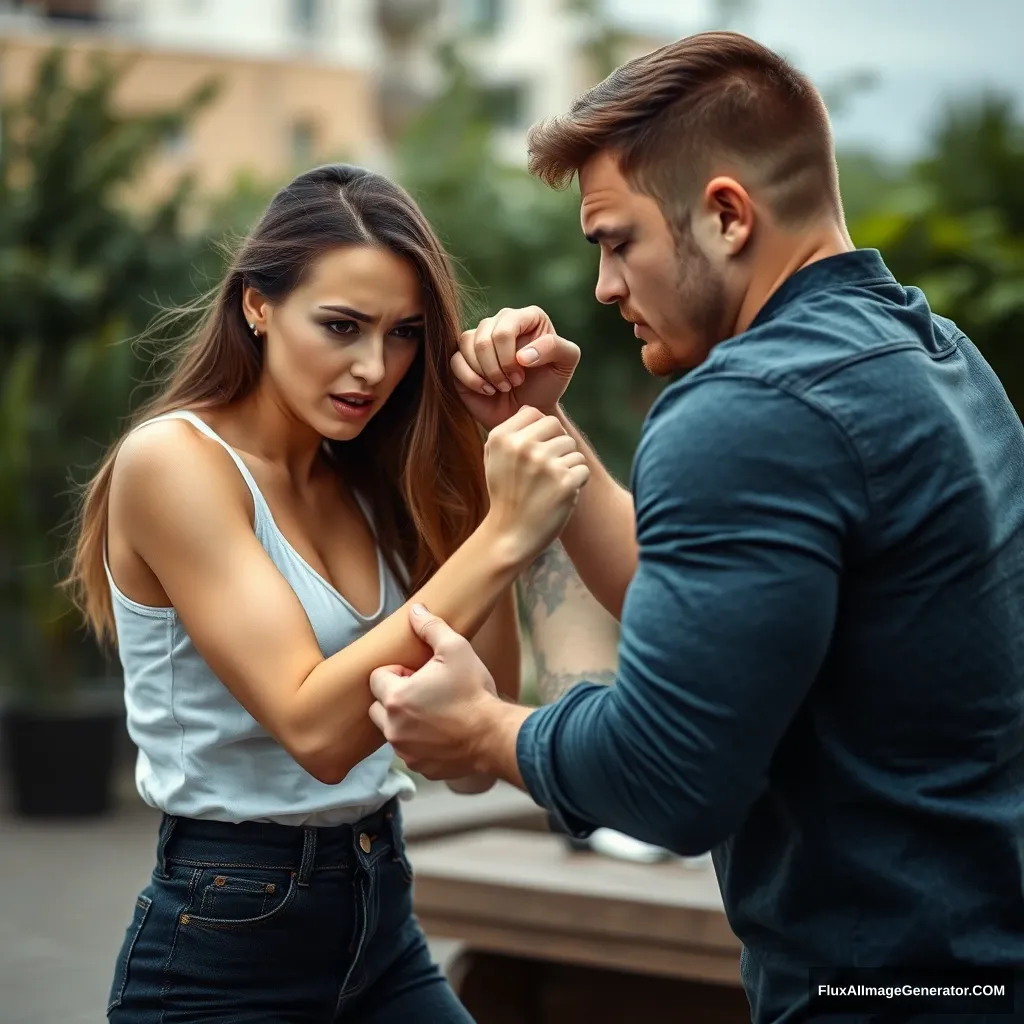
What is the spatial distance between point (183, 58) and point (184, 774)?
23.0 m

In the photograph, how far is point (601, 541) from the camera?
2287 millimetres

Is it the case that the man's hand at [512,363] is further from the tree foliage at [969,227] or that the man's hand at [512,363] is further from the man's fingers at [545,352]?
the tree foliage at [969,227]

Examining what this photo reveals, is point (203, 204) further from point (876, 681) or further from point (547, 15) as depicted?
point (547, 15)

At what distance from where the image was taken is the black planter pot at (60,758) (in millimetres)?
8219

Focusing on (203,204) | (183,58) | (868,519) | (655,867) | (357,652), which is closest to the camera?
(868,519)

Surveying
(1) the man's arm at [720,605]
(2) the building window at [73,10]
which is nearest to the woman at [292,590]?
(1) the man's arm at [720,605]

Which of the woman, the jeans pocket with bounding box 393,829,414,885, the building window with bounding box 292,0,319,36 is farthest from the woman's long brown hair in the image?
the building window with bounding box 292,0,319,36

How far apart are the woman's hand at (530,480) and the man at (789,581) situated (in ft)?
0.84

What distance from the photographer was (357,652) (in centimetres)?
190

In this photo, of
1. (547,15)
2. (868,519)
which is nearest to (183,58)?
(547,15)

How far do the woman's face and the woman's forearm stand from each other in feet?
1.39

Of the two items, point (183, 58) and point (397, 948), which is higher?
point (183, 58)

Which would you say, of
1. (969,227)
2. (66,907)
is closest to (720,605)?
(66,907)

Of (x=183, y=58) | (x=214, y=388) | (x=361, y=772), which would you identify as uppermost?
(x=183, y=58)
